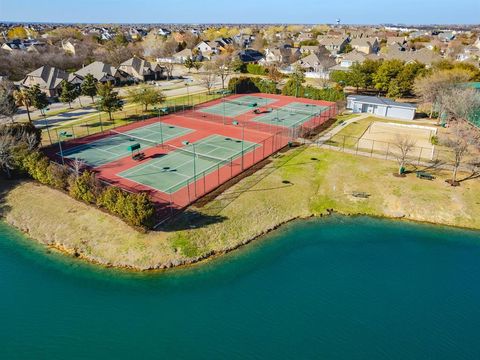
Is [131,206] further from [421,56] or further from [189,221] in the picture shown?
[421,56]

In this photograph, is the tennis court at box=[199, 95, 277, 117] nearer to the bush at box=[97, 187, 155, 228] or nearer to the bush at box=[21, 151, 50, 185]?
the bush at box=[21, 151, 50, 185]

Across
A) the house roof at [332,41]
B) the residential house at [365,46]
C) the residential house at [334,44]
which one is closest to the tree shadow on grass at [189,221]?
the residential house at [334,44]

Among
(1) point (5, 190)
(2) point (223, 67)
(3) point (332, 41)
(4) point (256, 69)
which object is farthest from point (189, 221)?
(3) point (332, 41)

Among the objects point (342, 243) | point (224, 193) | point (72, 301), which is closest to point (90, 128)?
point (224, 193)

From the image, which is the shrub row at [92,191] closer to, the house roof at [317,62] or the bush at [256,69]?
the bush at [256,69]

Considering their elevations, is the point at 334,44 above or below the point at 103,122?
above

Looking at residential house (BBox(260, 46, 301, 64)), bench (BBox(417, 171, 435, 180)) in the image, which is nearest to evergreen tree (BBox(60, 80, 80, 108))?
bench (BBox(417, 171, 435, 180))

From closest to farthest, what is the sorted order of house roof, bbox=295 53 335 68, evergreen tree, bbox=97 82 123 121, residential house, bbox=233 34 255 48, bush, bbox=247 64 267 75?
evergreen tree, bbox=97 82 123 121, bush, bbox=247 64 267 75, house roof, bbox=295 53 335 68, residential house, bbox=233 34 255 48

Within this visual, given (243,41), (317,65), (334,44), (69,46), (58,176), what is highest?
(243,41)
